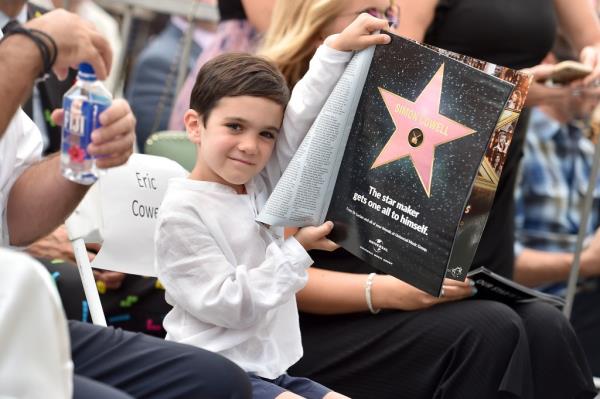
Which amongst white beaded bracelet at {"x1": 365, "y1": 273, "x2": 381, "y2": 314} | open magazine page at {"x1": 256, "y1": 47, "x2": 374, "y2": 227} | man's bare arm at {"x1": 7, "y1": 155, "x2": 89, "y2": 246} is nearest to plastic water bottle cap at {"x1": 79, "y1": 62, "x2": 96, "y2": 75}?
man's bare arm at {"x1": 7, "y1": 155, "x2": 89, "y2": 246}

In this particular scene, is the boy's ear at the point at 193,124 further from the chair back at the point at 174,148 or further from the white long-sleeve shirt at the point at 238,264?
the chair back at the point at 174,148

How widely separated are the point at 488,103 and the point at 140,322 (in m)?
1.42

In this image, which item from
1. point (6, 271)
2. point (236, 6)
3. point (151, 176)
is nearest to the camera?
point (6, 271)

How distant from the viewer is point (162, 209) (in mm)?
2484

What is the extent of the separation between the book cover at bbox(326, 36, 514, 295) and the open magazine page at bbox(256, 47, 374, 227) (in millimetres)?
23

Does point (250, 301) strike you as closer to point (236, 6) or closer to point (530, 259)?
point (236, 6)

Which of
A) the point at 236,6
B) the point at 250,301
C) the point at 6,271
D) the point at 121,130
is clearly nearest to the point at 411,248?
the point at 250,301

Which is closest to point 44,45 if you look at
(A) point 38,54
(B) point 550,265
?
(A) point 38,54

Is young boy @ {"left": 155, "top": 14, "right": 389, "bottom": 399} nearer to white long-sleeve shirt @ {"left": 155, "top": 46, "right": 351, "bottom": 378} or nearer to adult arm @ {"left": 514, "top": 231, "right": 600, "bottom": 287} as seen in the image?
white long-sleeve shirt @ {"left": 155, "top": 46, "right": 351, "bottom": 378}

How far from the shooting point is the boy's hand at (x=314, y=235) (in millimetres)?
2537

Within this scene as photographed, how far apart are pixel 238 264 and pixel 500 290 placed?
0.88m

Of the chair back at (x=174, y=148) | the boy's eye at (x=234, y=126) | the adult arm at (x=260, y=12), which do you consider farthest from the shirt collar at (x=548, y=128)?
the boy's eye at (x=234, y=126)

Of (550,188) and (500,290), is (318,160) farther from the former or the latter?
(550,188)

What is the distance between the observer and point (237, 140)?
2.51 m
